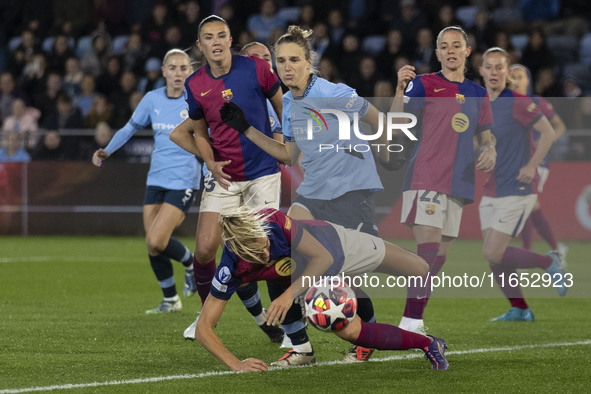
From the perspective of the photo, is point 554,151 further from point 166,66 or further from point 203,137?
point 203,137

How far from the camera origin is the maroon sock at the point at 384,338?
5.88 meters

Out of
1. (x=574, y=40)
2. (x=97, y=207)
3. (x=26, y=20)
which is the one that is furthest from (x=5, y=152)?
(x=574, y=40)

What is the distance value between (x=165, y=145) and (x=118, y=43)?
11.2 m

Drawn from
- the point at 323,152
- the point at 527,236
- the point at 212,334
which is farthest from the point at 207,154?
the point at 527,236

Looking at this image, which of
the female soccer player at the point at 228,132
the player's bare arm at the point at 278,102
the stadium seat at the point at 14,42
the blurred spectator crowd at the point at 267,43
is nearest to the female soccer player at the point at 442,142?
the player's bare arm at the point at 278,102

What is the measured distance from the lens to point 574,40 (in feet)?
56.3

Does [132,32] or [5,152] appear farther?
[132,32]

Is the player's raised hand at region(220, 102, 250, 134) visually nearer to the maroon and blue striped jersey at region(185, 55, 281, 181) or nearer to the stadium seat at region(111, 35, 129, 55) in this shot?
the maroon and blue striped jersey at region(185, 55, 281, 181)

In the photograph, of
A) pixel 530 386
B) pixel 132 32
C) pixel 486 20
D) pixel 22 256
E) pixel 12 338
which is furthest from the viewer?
pixel 132 32

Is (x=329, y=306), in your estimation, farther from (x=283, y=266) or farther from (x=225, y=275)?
(x=225, y=275)

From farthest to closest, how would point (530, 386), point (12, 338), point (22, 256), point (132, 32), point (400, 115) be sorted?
point (132, 32) < point (22, 256) < point (12, 338) < point (400, 115) < point (530, 386)

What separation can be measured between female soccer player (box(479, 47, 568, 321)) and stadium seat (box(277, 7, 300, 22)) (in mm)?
10404

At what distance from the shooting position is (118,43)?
20016 mm

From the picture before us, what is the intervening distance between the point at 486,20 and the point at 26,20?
981 cm
